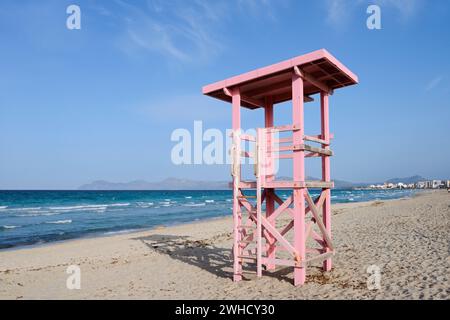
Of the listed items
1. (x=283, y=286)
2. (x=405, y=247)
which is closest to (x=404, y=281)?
(x=283, y=286)

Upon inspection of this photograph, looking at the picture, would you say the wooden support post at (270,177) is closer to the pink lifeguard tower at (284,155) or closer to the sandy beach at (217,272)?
the pink lifeguard tower at (284,155)

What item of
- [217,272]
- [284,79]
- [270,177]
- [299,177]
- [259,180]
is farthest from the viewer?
[217,272]

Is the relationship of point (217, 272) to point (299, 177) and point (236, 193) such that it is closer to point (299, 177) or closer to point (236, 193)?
point (236, 193)

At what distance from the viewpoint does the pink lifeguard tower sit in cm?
655

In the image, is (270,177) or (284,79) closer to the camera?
(284,79)

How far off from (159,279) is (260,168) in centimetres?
399

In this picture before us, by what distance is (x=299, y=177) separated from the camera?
6520 millimetres

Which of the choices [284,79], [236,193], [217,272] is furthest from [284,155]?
[217,272]

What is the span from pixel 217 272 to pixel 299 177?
3.87 m

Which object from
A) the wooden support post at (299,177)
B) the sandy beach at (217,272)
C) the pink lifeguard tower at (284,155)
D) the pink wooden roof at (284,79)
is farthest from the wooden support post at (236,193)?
the wooden support post at (299,177)

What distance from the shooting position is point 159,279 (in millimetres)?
8500
